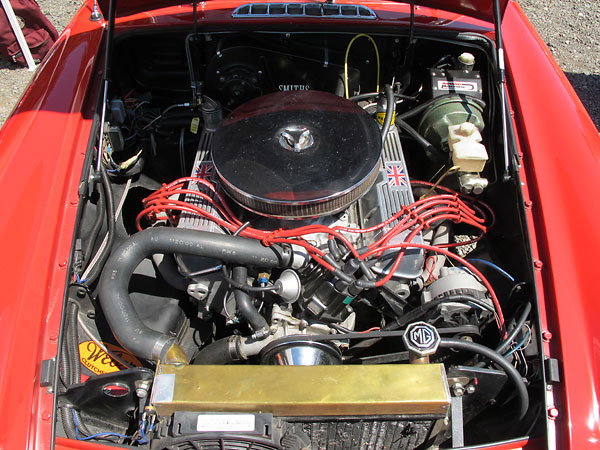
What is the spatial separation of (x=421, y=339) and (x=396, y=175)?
63 cm

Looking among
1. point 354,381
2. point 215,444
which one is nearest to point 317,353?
point 354,381

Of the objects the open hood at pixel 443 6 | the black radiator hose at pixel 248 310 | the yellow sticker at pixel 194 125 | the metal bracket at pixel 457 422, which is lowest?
the metal bracket at pixel 457 422

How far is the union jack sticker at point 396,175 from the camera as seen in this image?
1.65 metres

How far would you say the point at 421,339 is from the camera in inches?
48.1

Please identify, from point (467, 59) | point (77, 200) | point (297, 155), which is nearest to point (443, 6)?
point (467, 59)

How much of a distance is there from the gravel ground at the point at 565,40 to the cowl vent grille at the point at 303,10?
2.37 m

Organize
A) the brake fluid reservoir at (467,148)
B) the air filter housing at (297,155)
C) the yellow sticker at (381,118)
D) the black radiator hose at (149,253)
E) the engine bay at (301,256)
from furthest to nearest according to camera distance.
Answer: the yellow sticker at (381,118), the brake fluid reservoir at (467,148), the air filter housing at (297,155), the black radiator hose at (149,253), the engine bay at (301,256)

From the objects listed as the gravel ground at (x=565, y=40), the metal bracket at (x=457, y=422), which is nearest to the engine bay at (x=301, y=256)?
the metal bracket at (x=457, y=422)

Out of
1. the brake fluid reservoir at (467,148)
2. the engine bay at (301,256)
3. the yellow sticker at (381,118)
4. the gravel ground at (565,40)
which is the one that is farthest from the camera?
the gravel ground at (565,40)

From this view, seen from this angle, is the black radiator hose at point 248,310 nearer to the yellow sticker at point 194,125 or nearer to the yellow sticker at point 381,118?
the yellow sticker at point 194,125

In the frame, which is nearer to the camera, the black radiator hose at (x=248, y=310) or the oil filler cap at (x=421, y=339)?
the oil filler cap at (x=421, y=339)

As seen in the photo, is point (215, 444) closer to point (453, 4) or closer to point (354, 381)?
point (354, 381)

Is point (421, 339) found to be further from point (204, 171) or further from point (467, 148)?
point (204, 171)

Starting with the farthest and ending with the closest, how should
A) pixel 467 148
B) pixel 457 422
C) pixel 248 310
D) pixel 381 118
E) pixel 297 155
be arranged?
pixel 381 118, pixel 467 148, pixel 297 155, pixel 248 310, pixel 457 422
